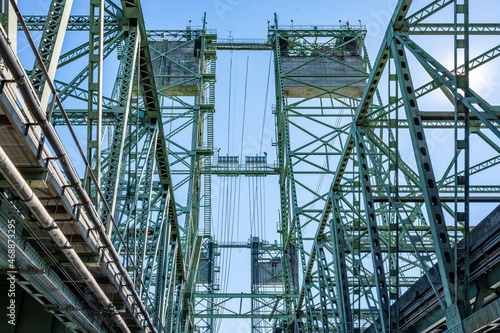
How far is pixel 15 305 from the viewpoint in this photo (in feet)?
42.2

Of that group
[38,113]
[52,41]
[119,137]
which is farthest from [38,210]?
[119,137]

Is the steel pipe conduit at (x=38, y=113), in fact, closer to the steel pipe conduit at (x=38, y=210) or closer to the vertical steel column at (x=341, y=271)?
the steel pipe conduit at (x=38, y=210)

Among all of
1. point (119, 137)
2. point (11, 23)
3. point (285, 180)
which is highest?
point (285, 180)

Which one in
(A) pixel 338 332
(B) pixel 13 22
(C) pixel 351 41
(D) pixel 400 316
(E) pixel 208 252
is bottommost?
(D) pixel 400 316

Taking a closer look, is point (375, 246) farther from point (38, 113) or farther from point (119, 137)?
point (38, 113)

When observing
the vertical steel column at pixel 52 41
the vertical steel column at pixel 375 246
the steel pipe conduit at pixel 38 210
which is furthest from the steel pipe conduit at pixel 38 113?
the vertical steel column at pixel 375 246

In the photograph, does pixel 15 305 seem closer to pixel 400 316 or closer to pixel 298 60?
pixel 400 316

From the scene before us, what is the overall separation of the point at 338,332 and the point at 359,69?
67.7 ft

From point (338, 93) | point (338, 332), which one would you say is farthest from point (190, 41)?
point (338, 332)

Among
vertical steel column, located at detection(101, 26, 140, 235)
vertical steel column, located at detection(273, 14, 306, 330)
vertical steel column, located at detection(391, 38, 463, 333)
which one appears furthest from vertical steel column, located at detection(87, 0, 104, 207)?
vertical steel column, located at detection(273, 14, 306, 330)

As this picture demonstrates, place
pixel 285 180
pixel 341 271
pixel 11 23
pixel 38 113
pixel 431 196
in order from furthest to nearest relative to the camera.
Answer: pixel 285 180 → pixel 341 271 → pixel 431 196 → pixel 11 23 → pixel 38 113

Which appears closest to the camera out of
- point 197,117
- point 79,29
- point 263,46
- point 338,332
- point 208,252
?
point 338,332

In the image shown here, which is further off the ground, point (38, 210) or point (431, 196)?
point (431, 196)

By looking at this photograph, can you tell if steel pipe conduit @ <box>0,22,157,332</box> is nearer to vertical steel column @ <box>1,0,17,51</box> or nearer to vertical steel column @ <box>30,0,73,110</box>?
vertical steel column @ <box>1,0,17,51</box>
